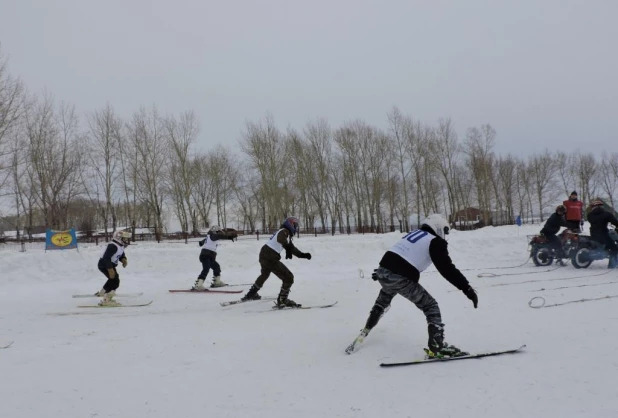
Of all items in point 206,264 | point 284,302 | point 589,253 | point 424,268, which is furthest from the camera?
point 206,264

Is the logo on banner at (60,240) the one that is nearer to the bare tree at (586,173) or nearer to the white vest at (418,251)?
the white vest at (418,251)

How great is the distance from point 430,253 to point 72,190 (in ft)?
114

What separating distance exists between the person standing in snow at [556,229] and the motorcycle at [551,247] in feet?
0.24

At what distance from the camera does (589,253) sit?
11.1 metres

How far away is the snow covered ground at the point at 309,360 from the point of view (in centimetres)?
320

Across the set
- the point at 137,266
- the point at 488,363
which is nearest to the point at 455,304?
the point at 488,363

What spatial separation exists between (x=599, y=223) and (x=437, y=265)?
9.06 meters

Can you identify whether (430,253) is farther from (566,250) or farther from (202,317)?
(566,250)

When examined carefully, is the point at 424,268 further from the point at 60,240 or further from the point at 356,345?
the point at 60,240

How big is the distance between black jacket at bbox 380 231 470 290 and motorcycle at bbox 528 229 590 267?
30.7ft

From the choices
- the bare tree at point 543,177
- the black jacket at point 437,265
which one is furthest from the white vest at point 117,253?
the bare tree at point 543,177

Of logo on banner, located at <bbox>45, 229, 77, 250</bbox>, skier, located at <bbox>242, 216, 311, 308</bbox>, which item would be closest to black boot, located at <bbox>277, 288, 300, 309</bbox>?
skier, located at <bbox>242, 216, 311, 308</bbox>

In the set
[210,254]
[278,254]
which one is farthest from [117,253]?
[278,254]

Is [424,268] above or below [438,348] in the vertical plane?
above
